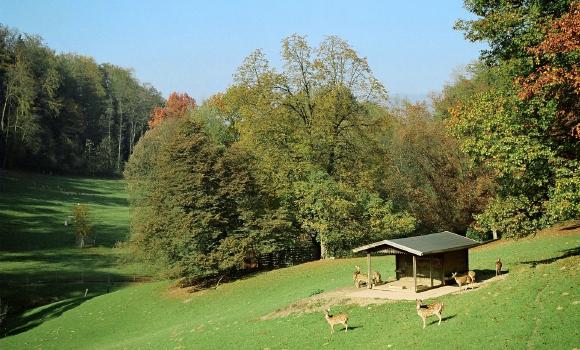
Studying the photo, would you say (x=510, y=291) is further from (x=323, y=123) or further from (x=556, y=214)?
(x=323, y=123)

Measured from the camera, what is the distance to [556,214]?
2128 centimetres

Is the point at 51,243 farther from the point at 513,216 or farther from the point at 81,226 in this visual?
the point at 513,216

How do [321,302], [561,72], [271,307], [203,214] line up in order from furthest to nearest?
[203,214]
[271,307]
[321,302]
[561,72]

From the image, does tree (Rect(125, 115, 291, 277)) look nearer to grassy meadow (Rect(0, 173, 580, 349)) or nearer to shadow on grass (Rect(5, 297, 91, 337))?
grassy meadow (Rect(0, 173, 580, 349))

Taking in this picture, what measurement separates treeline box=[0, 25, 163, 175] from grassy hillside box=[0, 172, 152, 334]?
7666 millimetres

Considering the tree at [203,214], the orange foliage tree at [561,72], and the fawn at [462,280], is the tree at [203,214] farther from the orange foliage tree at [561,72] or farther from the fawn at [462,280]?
the orange foliage tree at [561,72]

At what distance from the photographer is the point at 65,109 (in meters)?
116

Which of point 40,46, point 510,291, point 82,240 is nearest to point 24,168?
point 40,46

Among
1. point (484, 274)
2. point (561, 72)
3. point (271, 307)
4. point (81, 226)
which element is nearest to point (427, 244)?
point (484, 274)

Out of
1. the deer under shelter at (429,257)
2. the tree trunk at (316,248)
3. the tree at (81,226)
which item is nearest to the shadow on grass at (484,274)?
the deer under shelter at (429,257)

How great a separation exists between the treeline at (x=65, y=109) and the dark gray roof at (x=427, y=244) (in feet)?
283

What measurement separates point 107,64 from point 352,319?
142m

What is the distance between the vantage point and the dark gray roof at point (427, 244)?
26.7m

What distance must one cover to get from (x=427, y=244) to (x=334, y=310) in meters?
6.31
